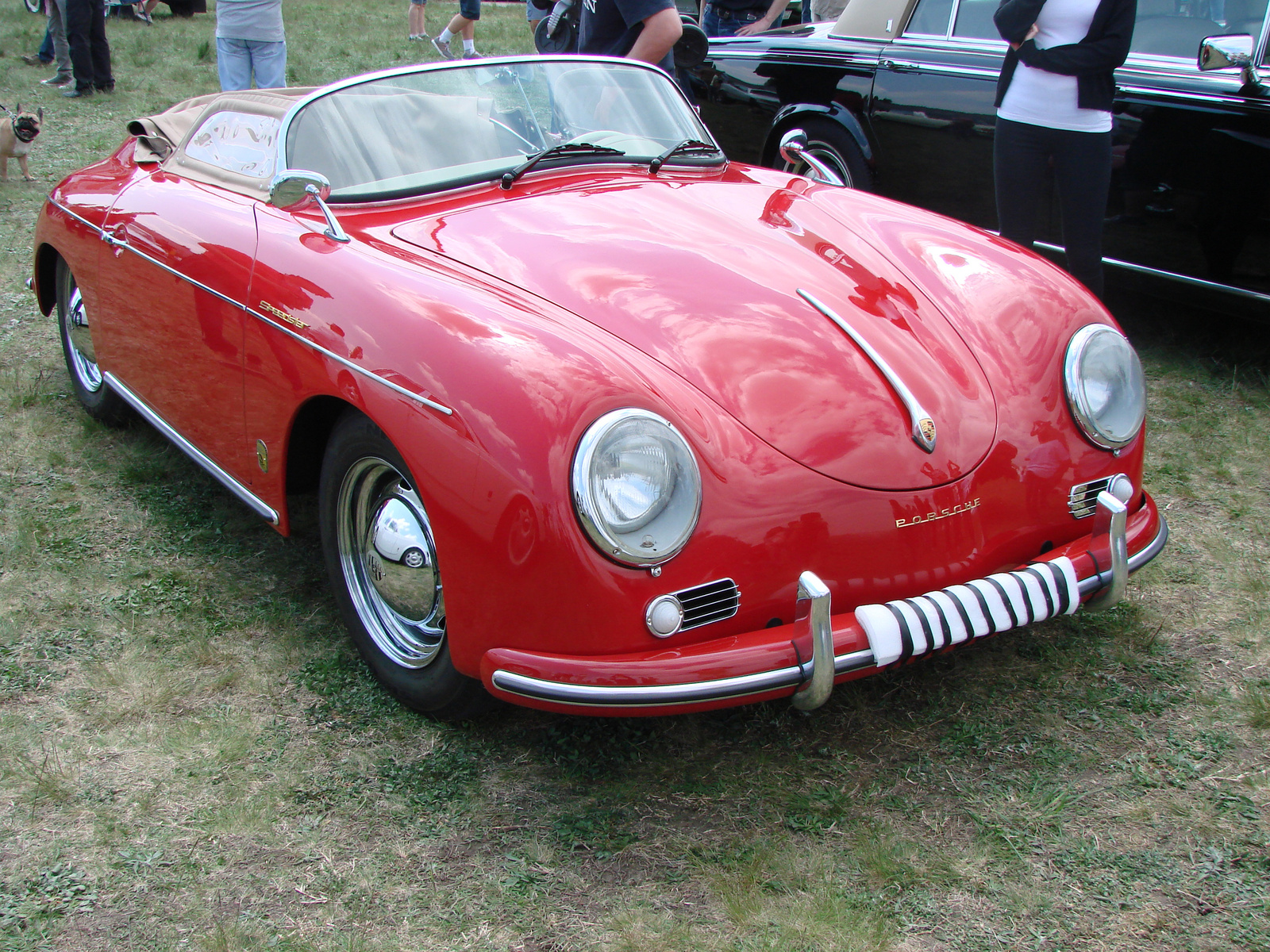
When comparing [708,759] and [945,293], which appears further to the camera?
[945,293]

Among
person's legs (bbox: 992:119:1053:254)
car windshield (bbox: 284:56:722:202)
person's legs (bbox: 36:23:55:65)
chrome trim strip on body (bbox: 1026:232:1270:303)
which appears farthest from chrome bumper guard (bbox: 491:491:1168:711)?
person's legs (bbox: 36:23:55:65)

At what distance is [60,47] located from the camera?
10453mm

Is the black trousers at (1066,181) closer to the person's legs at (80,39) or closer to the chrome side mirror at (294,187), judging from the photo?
the chrome side mirror at (294,187)

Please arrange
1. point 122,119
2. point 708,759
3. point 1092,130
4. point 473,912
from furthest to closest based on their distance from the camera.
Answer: point 122,119
point 1092,130
point 708,759
point 473,912

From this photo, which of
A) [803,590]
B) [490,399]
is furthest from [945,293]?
[490,399]

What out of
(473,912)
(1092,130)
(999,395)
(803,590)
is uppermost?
(1092,130)

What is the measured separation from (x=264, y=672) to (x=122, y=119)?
841cm

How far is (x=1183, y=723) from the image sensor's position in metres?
2.38

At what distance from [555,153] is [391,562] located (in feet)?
4.41

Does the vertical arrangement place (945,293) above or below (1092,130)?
below

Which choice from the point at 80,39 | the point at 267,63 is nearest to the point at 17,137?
the point at 267,63

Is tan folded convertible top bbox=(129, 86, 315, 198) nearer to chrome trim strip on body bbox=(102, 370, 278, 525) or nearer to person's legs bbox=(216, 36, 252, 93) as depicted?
chrome trim strip on body bbox=(102, 370, 278, 525)

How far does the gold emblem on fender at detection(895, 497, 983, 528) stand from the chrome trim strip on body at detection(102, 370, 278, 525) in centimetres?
154

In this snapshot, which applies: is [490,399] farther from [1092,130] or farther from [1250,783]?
[1092,130]
